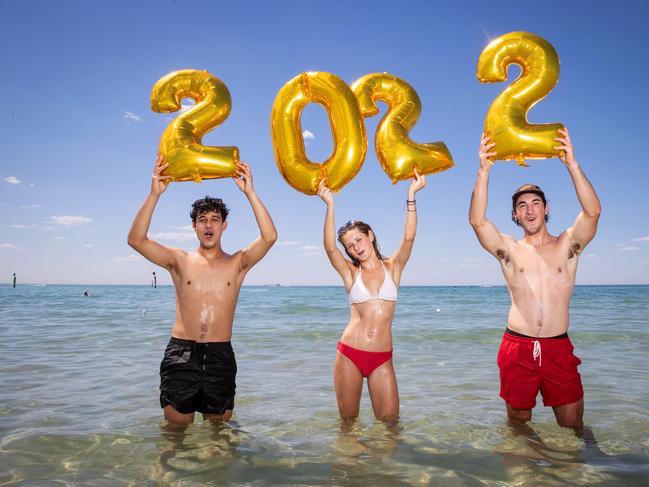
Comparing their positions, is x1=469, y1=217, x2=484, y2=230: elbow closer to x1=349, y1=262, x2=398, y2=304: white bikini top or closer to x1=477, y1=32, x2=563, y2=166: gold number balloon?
x1=477, y1=32, x2=563, y2=166: gold number balloon

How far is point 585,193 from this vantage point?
137 inches

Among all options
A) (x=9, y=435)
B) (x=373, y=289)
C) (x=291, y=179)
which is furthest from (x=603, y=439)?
(x=9, y=435)

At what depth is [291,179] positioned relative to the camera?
384cm

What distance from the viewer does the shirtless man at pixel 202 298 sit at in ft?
12.1

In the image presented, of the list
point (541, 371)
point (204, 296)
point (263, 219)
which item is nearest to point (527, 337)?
point (541, 371)

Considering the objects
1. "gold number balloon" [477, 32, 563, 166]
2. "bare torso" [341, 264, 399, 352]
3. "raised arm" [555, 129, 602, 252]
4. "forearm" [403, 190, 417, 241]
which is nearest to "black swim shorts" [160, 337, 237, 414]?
"bare torso" [341, 264, 399, 352]

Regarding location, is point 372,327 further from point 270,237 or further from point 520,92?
point 520,92

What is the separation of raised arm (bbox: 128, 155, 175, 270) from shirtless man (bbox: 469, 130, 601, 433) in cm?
261

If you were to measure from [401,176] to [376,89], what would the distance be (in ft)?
2.99

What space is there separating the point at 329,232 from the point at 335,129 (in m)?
0.94

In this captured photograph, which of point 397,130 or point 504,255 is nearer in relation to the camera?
point 504,255

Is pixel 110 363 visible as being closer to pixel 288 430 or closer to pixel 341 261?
pixel 288 430

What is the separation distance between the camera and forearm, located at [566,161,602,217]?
3.46m

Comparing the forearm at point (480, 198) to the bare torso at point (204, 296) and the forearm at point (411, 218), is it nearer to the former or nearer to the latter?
the forearm at point (411, 218)
